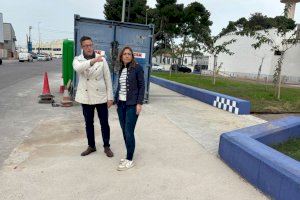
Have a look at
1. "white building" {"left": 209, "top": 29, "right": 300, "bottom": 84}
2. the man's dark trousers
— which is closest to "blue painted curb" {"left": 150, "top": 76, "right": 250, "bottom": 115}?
the man's dark trousers

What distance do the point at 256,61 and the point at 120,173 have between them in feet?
136

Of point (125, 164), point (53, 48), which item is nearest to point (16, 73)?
point (125, 164)

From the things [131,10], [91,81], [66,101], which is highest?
[131,10]

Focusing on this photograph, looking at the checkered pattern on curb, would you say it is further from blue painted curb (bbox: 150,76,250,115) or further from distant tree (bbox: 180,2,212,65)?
distant tree (bbox: 180,2,212,65)

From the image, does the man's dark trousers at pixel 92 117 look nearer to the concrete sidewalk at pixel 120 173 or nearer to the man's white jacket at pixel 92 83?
the man's white jacket at pixel 92 83

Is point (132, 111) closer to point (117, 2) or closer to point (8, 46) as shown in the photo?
point (117, 2)

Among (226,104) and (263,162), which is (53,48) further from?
(263,162)

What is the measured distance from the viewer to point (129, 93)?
4.64 meters

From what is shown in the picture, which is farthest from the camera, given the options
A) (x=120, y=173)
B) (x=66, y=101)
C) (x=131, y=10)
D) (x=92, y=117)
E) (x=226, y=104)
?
(x=131, y=10)

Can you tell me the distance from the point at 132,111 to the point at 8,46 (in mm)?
85737

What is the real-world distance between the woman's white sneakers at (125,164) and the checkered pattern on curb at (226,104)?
5.98 m

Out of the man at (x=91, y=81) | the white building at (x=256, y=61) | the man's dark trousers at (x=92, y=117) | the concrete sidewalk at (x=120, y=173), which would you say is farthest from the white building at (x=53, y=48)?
the man at (x=91, y=81)

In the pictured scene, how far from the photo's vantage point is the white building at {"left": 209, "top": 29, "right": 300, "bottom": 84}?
128 feet

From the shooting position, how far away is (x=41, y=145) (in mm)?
5738
